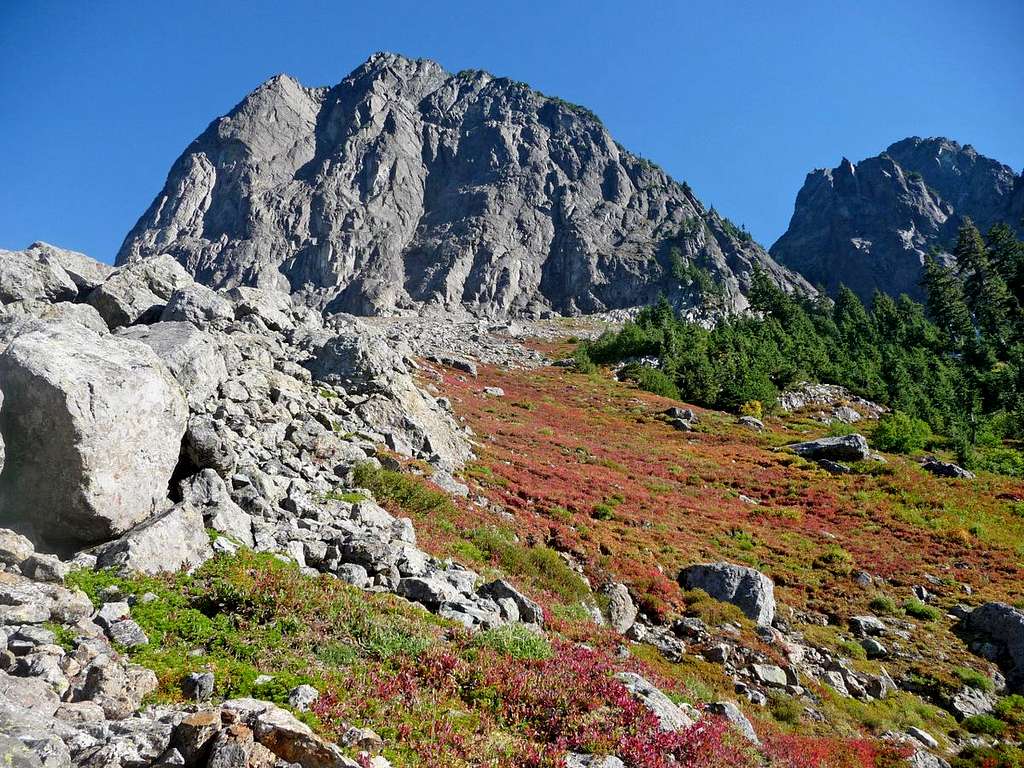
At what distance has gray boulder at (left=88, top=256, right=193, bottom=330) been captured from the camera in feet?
68.6

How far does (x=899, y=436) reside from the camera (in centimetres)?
5003

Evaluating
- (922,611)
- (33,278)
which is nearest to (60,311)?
(33,278)

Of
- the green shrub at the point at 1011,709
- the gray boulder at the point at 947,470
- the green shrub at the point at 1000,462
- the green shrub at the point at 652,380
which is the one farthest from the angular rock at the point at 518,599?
the green shrub at the point at 652,380

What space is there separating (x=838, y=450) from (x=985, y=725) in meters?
31.2

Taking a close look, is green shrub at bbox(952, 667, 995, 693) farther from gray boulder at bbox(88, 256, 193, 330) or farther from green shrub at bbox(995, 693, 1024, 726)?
gray boulder at bbox(88, 256, 193, 330)

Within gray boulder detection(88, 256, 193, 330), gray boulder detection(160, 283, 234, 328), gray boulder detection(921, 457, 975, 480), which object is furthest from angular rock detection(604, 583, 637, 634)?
gray boulder detection(921, 457, 975, 480)

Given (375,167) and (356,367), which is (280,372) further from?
(375,167)

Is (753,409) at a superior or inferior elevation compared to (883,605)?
superior

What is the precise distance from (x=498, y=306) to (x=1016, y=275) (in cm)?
12141

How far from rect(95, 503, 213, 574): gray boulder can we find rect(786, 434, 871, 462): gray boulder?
4581cm

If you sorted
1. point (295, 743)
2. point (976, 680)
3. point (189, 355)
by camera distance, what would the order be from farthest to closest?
point (976, 680) < point (189, 355) < point (295, 743)

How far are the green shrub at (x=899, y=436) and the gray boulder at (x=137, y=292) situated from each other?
56794 millimetres

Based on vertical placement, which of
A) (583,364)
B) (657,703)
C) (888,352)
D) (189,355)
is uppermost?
(888,352)

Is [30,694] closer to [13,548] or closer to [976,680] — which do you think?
[13,548]
